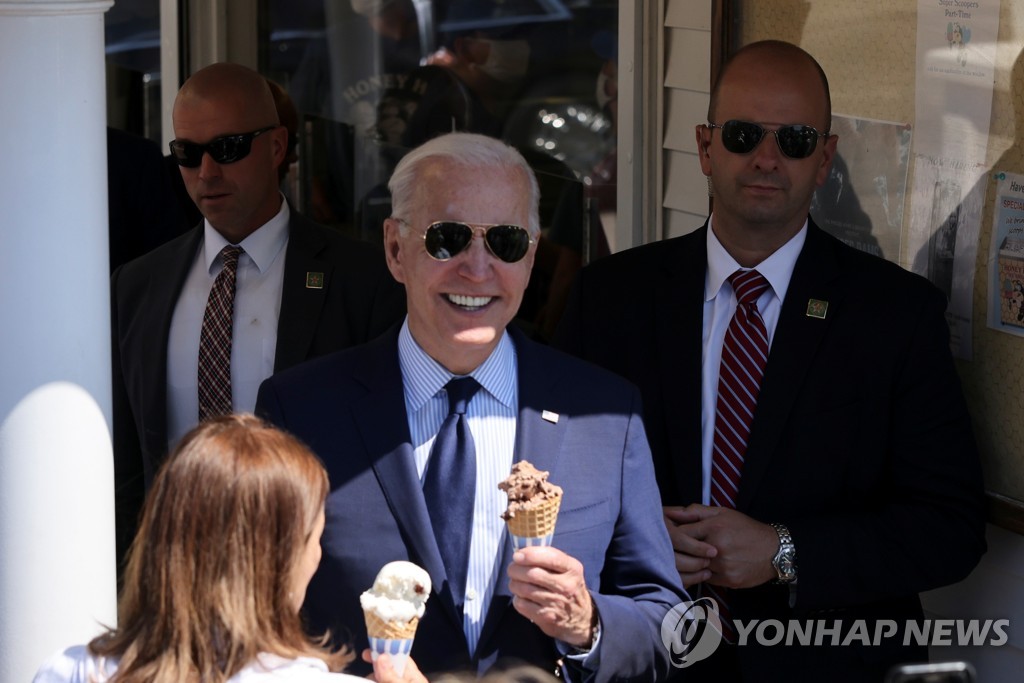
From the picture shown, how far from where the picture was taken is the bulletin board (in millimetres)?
4031

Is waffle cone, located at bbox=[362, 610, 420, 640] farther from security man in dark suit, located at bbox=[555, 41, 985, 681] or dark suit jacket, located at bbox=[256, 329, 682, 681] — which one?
security man in dark suit, located at bbox=[555, 41, 985, 681]

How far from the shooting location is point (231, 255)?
4641 millimetres

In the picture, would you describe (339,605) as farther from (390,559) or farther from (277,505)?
(277,505)

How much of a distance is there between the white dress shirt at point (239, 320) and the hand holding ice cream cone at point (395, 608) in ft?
6.34

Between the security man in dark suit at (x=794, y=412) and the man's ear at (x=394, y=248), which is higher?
the man's ear at (x=394, y=248)

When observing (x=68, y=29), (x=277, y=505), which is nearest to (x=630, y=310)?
(x=68, y=29)

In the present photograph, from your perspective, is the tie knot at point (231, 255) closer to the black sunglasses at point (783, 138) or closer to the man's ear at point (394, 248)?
the man's ear at point (394, 248)

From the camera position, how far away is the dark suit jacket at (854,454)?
3775mm

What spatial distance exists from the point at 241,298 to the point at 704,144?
60.8 inches

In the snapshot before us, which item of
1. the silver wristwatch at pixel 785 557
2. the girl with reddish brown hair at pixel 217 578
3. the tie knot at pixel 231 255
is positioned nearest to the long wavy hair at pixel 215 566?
the girl with reddish brown hair at pixel 217 578

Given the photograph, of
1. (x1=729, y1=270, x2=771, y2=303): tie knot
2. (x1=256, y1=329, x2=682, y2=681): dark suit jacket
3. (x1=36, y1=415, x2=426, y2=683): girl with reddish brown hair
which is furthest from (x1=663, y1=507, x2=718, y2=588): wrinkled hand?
(x1=36, y1=415, x2=426, y2=683): girl with reddish brown hair

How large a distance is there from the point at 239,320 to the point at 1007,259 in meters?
2.31

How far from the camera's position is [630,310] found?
4.17 m

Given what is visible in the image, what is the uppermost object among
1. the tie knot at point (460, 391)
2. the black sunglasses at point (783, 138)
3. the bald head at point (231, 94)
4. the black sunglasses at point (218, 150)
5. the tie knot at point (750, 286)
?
the bald head at point (231, 94)
